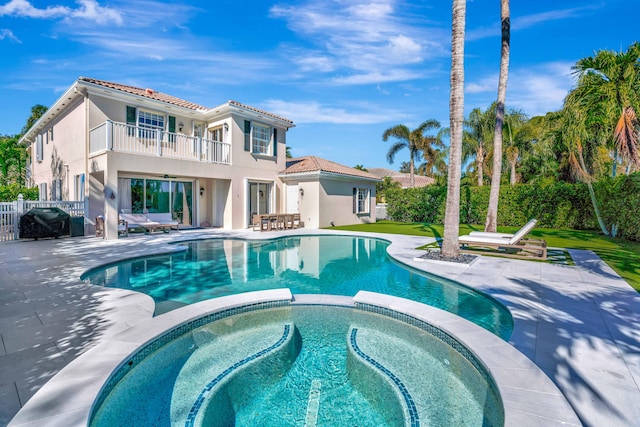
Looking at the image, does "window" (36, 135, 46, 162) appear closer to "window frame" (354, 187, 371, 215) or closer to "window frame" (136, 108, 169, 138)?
"window frame" (136, 108, 169, 138)

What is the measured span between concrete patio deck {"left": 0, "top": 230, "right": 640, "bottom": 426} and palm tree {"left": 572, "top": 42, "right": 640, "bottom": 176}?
5.59 m

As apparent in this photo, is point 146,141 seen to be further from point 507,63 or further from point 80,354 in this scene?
point 507,63

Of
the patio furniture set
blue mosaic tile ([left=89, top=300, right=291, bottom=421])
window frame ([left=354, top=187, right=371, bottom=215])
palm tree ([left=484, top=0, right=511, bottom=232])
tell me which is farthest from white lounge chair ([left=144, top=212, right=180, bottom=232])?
palm tree ([left=484, top=0, right=511, bottom=232])

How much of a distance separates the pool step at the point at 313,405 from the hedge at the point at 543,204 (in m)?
16.8

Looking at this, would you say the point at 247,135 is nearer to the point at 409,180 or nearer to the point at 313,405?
the point at 313,405

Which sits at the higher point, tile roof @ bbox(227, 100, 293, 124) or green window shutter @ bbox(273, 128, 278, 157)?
tile roof @ bbox(227, 100, 293, 124)

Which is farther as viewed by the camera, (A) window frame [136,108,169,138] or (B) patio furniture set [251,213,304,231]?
(B) patio furniture set [251,213,304,231]

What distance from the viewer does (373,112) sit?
28094 mm

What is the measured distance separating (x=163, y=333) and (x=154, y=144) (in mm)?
14643

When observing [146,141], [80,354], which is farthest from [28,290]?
[146,141]

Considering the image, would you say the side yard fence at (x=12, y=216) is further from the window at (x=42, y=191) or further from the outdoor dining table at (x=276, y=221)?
the outdoor dining table at (x=276, y=221)

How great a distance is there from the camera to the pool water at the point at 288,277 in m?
6.66

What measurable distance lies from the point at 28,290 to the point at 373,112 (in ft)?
86.7

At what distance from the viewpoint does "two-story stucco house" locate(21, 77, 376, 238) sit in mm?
15039
